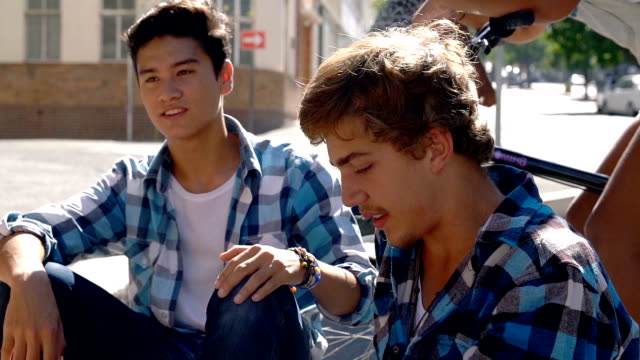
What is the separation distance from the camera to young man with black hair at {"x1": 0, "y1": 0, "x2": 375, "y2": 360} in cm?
213

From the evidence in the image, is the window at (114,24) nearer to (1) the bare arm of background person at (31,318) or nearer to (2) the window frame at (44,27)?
(2) the window frame at (44,27)

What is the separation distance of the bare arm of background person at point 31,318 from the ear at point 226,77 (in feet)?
2.85

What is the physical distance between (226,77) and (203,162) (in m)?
0.35

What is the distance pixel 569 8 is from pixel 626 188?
0.56 m

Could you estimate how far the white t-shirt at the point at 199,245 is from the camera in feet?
8.43

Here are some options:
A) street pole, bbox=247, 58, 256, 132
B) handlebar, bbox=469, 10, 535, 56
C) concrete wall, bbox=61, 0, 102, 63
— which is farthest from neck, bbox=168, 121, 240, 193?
concrete wall, bbox=61, 0, 102, 63

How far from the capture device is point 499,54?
6777 millimetres

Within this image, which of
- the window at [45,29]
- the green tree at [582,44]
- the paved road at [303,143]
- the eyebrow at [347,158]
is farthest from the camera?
the green tree at [582,44]

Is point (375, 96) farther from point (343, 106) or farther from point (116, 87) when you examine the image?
point (116, 87)

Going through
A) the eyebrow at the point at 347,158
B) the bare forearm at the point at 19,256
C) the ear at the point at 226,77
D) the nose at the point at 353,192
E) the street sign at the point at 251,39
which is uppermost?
the street sign at the point at 251,39

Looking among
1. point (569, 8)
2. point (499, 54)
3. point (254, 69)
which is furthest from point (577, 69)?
point (569, 8)

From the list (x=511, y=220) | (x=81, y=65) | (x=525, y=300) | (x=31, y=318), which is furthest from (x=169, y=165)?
(x=81, y=65)

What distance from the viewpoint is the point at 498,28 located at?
9.05ft

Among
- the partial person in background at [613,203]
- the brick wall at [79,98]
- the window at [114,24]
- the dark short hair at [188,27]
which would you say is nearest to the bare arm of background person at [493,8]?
the partial person in background at [613,203]
